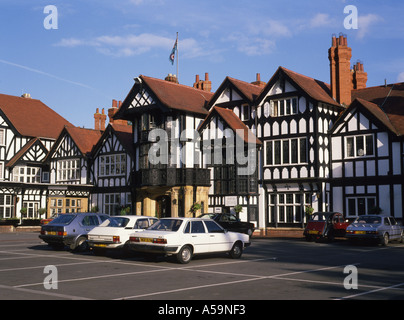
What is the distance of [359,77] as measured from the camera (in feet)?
133

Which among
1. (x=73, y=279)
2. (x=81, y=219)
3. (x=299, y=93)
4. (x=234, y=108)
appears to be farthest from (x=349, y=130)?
(x=73, y=279)

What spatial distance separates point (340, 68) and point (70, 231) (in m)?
22.1

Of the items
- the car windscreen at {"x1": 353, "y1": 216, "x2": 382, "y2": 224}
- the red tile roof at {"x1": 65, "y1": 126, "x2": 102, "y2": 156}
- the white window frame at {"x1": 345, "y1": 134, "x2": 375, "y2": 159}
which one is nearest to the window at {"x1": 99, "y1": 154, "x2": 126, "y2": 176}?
the red tile roof at {"x1": 65, "y1": 126, "x2": 102, "y2": 156}

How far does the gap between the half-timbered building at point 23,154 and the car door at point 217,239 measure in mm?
29515

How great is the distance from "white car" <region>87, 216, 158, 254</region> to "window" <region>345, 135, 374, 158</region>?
56.9ft

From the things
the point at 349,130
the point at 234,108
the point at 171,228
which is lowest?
the point at 171,228

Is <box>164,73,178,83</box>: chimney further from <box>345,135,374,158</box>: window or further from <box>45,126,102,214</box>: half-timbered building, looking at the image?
<box>345,135,374,158</box>: window

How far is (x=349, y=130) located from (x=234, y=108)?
887cm

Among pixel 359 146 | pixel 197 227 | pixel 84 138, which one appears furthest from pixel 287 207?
pixel 84 138

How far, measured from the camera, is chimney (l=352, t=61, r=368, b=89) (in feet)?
133

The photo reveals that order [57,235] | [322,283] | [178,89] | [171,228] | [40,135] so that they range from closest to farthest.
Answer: [322,283]
[171,228]
[57,235]
[178,89]
[40,135]

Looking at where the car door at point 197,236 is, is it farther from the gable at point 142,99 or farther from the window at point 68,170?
the window at point 68,170
